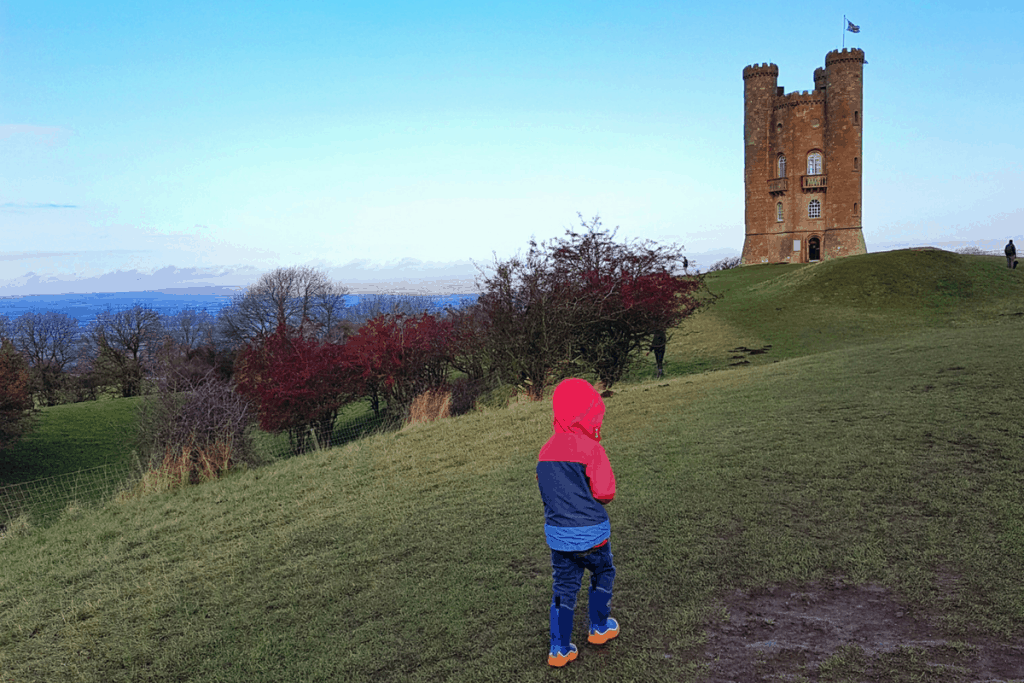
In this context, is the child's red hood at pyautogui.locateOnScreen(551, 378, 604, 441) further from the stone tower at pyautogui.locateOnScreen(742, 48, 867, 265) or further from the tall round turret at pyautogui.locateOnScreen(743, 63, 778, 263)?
the tall round turret at pyautogui.locateOnScreen(743, 63, 778, 263)

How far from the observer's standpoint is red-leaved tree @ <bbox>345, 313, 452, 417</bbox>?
61.0ft

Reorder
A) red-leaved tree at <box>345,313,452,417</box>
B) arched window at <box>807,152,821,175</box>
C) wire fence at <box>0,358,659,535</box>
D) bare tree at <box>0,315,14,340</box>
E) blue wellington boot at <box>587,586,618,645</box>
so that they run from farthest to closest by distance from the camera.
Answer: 1. bare tree at <box>0,315,14,340</box>
2. arched window at <box>807,152,821,175</box>
3. red-leaved tree at <box>345,313,452,417</box>
4. wire fence at <box>0,358,659,535</box>
5. blue wellington boot at <box>587,586,618,645</box>

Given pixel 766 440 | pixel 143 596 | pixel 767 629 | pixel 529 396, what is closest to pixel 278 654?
pixel 143 596

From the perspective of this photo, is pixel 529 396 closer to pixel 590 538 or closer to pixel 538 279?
pixel 538 279

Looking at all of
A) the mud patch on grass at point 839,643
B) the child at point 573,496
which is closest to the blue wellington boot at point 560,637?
the child at point 573,496

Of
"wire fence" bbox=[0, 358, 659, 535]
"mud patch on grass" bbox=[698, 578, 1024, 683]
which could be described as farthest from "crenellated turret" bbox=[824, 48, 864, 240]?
"mud patch on grass" bbox=[698, 578, 1024, 683]

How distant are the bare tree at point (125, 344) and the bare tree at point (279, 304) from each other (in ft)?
24.8

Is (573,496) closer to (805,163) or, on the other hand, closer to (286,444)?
(286,444)

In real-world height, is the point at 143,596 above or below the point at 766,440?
below

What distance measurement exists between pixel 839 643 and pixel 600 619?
1.29 m

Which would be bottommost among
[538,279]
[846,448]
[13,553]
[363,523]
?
[13,553]

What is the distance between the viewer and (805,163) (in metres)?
49.8

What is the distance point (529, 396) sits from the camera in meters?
13.8

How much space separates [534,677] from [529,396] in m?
10.4
